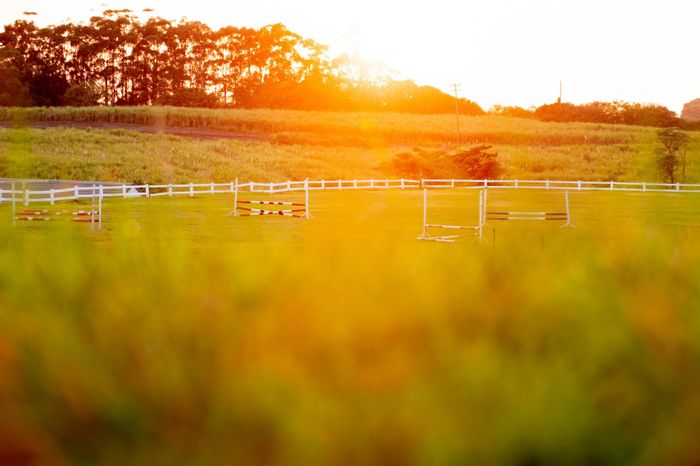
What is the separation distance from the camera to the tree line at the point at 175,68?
81875 mm

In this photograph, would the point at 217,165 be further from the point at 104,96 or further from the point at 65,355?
the point at 65,355

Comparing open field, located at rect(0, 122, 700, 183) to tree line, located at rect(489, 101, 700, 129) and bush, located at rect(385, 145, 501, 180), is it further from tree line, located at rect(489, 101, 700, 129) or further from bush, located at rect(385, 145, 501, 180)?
tree line, located at rect(489, 101, 700, 129)

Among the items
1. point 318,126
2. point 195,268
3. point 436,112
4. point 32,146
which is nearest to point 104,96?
point 318,126

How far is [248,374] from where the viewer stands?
7.82 ft

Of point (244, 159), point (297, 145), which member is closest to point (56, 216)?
point (244, 159)

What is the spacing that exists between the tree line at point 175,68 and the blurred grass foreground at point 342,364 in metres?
75.2

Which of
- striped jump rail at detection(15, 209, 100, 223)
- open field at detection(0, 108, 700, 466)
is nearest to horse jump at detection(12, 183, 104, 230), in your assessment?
striped jump rail at detection(15, 209, 100, 223)

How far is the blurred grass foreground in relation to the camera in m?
2.26

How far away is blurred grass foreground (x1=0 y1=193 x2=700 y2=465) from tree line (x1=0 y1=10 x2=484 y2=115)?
247 ft

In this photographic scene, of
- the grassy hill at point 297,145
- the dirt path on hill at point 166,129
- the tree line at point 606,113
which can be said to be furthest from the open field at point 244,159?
the tree line at point 606,113

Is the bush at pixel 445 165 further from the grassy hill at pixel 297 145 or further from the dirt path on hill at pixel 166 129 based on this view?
the dirt path on hill at pixel 166 129

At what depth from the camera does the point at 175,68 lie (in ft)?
297

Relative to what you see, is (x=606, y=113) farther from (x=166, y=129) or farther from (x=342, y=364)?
(x=342, y=364)

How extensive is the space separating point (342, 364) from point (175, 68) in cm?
9125
